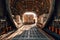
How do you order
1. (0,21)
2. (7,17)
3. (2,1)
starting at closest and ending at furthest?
(0,21), (2,1), (7,17)

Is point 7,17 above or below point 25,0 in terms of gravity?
below

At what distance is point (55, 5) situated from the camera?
13867 millimetres

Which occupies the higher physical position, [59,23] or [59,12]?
[59,12]

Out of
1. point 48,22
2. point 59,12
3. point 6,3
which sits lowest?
point 48,22

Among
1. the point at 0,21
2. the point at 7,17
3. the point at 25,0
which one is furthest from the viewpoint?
the point at 25,0

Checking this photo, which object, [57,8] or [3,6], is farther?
[3,6]

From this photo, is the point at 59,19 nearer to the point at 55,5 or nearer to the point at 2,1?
the point at 55,5

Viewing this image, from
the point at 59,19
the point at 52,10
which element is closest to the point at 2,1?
the point at 52,10

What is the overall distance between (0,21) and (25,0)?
15.0 meters

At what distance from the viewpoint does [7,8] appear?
1516 centimetres

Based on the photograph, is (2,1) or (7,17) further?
(7,17)

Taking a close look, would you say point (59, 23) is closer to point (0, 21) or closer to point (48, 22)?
point (48, 22)

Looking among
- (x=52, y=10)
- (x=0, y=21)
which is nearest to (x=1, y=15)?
(x=0, y=21)

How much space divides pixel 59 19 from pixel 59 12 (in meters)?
0.81
